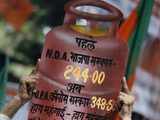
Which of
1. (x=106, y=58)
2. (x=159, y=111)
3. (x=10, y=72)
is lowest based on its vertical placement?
(x=159, y=111)

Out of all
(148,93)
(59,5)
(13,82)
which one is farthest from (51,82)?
(148,93)

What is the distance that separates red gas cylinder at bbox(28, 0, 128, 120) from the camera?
2.00 meters

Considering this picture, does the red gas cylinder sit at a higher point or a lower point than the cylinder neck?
lower

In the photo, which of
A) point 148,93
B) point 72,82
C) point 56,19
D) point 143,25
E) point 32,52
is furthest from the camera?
point 148,93

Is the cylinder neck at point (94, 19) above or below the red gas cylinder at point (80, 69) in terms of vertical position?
above

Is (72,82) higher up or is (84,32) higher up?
(84,32)

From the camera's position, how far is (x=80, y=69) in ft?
6.56

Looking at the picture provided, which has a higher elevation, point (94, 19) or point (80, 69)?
point (94, 19)

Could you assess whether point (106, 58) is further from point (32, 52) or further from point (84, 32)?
point (32, 52)

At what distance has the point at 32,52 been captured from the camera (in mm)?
2912

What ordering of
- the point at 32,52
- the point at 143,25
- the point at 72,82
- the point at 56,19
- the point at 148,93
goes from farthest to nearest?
1. the point at 148,93
2. the point at 32,52
3. the point at 56,19
4. the point at 143,25
5. the point at 72,82

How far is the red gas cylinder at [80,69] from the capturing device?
2.00m

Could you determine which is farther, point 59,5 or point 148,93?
point 148,93

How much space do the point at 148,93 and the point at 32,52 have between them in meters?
0.99
